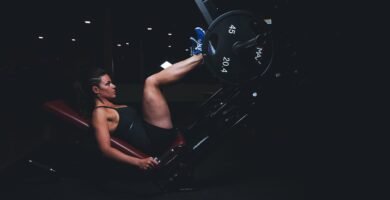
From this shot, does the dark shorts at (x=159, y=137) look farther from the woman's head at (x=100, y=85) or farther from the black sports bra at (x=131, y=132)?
the woman's head at (x=100, y=85)

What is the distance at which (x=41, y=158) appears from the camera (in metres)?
3.56

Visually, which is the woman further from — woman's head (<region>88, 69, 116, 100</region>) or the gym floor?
the gym floor

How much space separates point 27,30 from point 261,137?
4955 millimetres

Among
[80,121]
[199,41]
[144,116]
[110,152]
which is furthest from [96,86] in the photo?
[199,41]

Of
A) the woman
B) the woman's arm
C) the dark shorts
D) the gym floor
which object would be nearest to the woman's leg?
the woman

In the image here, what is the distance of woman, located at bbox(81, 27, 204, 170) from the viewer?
2.51m

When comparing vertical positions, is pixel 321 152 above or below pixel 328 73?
below

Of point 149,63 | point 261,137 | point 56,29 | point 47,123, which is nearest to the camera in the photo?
point 261,137

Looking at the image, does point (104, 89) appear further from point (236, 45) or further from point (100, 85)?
point (236, 45)

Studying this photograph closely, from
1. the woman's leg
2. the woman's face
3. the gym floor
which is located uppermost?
the woman's face

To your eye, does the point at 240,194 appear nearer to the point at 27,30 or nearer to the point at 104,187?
the point at 104,187

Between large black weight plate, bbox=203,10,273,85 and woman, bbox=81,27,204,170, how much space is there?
0.17m

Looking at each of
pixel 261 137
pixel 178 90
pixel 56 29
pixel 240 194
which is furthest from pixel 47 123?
pixel 178 90

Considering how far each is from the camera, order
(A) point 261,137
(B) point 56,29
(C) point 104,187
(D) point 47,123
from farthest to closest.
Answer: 1. (B) point 56,29
2. (D) point 47,123
3. (A) point 261,137
4. (C) point 104,187
